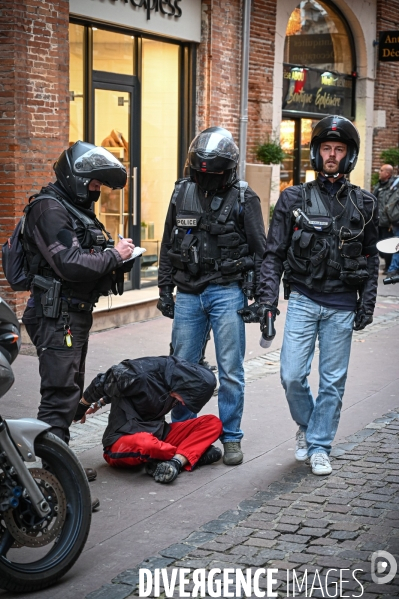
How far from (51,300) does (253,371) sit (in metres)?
4.14

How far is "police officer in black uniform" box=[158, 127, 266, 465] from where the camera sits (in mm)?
5914

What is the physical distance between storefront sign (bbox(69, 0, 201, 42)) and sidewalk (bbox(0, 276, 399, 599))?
371 cm

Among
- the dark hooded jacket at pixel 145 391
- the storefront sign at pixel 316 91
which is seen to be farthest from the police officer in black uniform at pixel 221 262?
the storefront sign at pixel 316 91

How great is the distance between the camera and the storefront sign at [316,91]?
1641cm

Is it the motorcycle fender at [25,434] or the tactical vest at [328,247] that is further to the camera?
the tactical vest at [328,247]

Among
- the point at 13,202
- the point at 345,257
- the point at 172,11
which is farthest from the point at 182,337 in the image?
the point at 172,11

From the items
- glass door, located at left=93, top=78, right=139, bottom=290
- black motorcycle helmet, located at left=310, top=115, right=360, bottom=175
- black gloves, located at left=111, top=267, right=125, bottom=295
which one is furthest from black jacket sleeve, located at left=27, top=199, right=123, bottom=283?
glass door, located at left=93, top=78, right=139, bottom=290

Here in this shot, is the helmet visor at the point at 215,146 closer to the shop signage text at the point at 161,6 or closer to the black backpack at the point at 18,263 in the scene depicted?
the black backpack at the point at 18,263

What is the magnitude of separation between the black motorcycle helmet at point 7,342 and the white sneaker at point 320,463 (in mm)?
2400

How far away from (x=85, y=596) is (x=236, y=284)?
2.49 m

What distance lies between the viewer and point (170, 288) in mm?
6219

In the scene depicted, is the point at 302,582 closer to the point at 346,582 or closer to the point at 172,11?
the point at 346,582

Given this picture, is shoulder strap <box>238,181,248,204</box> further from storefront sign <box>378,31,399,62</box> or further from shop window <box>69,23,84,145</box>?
storefront sign <box>378,31,399,62</box>

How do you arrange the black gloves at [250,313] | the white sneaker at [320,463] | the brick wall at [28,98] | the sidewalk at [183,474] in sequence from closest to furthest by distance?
the sidewalk at [183,474] → the white sneaker at [320,463] → the black gloves at [250,313] → the brick wall at [28,98]
